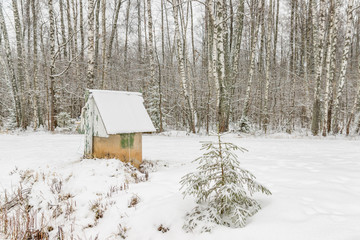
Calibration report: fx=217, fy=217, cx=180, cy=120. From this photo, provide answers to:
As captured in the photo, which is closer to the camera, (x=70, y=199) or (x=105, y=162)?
(x=70, y=199)

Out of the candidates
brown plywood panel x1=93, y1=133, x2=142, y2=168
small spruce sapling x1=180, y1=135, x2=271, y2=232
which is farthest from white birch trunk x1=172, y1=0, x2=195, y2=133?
small spruce sapling x1=180, y1=135, x2=271, y2=232

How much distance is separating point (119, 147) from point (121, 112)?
0.83 metres

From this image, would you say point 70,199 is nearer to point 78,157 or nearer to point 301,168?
point 78,157

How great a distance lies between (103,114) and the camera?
16.0ft

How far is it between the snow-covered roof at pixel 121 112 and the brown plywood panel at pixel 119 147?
26cm

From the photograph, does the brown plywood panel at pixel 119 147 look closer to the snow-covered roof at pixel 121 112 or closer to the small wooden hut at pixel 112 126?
the small wooden hut at pixel 112 126

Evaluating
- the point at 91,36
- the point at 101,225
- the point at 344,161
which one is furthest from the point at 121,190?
the point at 91,36

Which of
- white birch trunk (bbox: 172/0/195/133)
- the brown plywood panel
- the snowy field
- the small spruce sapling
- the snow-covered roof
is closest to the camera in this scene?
the snowy field

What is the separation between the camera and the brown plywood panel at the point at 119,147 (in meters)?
5.04

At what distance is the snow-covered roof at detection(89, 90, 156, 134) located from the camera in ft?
16.0

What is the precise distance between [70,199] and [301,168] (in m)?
4.33

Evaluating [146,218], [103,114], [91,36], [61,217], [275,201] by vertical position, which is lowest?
[61,217]

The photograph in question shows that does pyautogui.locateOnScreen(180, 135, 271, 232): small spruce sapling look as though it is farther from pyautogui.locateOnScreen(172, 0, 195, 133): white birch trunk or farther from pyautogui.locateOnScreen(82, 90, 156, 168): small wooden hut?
pyautogui.locateOnScreen(172, 0, 195, 133): white birch trunk

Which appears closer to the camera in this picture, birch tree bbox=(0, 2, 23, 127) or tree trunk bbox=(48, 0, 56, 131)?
tree trunk bbox=(48, 0, 56, 131)
